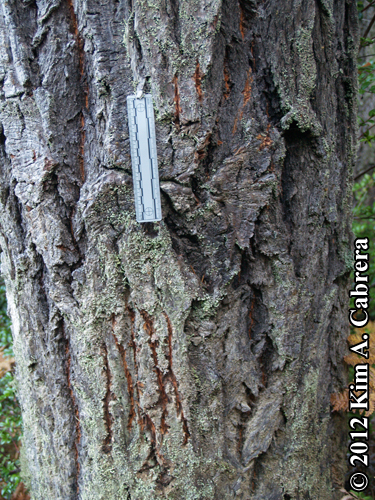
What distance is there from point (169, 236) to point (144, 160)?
27cm

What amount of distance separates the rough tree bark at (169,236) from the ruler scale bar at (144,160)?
0.03 meters

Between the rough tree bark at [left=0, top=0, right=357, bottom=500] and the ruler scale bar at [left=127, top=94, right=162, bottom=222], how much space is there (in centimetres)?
3

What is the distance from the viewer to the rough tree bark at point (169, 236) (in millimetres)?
1197

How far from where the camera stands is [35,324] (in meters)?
1.38

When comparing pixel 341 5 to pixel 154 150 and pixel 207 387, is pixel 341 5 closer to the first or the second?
pixel 154 150

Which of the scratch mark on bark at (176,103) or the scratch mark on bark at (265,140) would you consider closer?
the scratch mark on bark at (176,103)

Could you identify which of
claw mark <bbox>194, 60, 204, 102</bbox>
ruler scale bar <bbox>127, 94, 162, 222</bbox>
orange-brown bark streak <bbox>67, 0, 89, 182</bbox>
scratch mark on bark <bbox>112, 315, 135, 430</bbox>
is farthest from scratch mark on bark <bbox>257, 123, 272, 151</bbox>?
scratch mark on bark <bbox>112, 315, 135, 430</bbox>

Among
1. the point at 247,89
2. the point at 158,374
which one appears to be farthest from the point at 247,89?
the point at 158,374

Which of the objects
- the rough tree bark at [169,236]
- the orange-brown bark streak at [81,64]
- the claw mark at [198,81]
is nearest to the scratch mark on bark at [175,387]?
the rough tree bark at [169,236]

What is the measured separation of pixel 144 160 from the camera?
46.7 inches

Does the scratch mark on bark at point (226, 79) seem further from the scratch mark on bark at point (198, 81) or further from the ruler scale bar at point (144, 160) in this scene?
the ruler scale bar at point (144, 160)

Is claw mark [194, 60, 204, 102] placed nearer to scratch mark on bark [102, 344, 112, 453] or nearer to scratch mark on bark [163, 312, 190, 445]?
scratch mark on bark [163, 312, 190, 445]

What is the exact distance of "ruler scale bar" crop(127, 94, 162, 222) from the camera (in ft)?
3.87

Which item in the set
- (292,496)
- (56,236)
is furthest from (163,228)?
(292,496)
